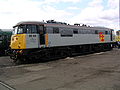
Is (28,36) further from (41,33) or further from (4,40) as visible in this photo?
(4,40)

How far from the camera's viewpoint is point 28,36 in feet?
42.3

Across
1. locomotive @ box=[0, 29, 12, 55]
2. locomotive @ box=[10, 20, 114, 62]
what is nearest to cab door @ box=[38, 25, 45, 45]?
locomotive @ box=[10, 20, 114, 62]

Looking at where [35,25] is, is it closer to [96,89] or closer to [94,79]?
[94,79]

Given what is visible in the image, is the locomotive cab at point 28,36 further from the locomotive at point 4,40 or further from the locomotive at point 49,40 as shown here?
the locomotive at point 4,40

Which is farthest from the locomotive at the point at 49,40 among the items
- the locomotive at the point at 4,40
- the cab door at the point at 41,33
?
the locomotive at the point at 4,40

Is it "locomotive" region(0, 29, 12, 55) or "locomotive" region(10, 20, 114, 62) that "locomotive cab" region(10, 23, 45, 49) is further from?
"locomotive" region(0, 29, 12, 55)

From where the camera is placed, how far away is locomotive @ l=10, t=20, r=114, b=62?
42.3 feet

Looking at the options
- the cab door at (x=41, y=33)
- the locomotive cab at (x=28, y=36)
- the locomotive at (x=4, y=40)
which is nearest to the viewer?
the locomotive cab at (x=28, y=36)

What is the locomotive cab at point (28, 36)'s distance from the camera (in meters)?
12.7

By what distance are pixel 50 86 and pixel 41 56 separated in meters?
7.34

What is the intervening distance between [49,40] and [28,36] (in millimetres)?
2300

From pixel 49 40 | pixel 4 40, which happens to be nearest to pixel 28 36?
pixel 49 40

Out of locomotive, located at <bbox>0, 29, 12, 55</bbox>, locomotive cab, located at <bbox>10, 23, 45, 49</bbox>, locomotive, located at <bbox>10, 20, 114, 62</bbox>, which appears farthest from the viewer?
locomotive, located at <bbox>0, 29, 12, 55</bbox>

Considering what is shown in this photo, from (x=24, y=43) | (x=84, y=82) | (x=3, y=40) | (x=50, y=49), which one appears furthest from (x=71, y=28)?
(x=84, y=82)
